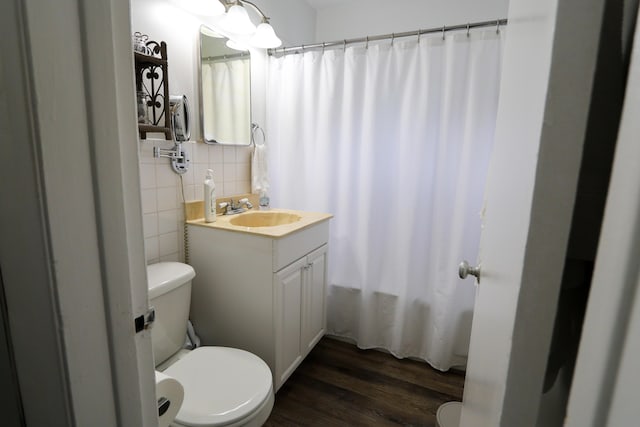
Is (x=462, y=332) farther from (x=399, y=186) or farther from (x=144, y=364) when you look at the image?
(x=144, y=364)

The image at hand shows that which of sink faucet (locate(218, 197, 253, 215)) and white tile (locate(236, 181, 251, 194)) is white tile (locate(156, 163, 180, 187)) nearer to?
sink faucet (locate(218, 197, 253, 215))

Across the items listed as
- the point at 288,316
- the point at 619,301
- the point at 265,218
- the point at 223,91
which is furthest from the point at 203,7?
the point at 619,301

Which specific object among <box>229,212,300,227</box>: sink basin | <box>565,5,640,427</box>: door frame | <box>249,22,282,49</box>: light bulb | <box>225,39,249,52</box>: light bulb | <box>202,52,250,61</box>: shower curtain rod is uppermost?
<box>249,22,282,49</box>: light bulb

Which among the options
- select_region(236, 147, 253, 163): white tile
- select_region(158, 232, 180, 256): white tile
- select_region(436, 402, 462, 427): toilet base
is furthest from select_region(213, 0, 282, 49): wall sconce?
select_region(436, 402, 462, 427): toilet base

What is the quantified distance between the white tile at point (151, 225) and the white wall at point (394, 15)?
1.93 metres

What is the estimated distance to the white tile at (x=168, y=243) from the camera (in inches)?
58.2

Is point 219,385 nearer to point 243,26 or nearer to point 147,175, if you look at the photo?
point 147,175

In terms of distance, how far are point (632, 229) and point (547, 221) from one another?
9cm

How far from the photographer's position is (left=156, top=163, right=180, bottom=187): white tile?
1.45 meters

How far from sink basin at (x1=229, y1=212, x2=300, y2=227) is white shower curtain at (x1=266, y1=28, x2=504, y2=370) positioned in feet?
0.75

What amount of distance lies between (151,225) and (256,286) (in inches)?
22.6

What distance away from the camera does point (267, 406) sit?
1.13 m

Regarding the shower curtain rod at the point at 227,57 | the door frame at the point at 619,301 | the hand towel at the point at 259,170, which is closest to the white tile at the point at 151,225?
the hand towel at the point at 259,170

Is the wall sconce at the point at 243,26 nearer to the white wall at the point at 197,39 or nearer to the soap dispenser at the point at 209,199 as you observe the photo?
the white wall at the point at 197,39
